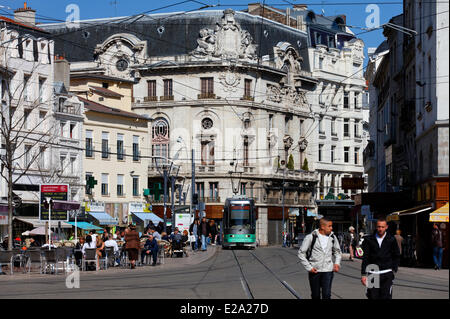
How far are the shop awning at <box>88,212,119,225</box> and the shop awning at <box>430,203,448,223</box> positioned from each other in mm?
61833

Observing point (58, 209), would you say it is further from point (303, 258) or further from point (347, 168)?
point (347, 168)

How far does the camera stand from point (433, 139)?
660 centimetres

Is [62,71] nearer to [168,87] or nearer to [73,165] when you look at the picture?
[73,165]

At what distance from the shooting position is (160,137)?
92688mm

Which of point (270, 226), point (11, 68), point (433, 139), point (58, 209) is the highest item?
point (11, 68)

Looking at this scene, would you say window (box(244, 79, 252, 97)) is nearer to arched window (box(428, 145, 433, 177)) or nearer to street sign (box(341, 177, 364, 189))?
street sign (box(341, 177, 364, 189))

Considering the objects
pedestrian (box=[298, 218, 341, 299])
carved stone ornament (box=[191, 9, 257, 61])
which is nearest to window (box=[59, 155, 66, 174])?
carved stone ornament (box=[191, 9, 257, 61])

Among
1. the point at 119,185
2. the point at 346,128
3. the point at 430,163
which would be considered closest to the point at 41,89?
the point at 119,185

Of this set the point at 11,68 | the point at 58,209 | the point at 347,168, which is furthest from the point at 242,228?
the point at 347,168

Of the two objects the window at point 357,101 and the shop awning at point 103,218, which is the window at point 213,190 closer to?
the shop awning at point 103,218

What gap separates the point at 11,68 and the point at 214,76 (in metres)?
36.5

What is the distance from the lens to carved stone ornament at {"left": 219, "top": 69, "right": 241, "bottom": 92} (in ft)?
302

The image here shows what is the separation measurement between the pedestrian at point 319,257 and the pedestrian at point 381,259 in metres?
0.91
